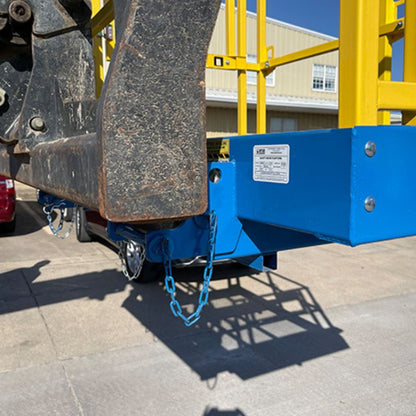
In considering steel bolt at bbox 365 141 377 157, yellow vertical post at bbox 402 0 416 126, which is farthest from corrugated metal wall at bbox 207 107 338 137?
steel bolt at bbox 365 141 377 157

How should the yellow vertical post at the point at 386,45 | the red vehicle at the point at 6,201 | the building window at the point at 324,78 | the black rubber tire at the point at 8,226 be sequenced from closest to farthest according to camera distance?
1. the yellow vertical post at the point at 386,45
2. the red vehicle at the point at 6,201
3. the black rubber tire at the point at 8,226
4. the building window at the point at 324,78

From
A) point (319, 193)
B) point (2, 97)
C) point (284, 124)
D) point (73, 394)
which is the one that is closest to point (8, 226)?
point (73, 394)

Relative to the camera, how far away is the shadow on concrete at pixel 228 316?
12.0 feet

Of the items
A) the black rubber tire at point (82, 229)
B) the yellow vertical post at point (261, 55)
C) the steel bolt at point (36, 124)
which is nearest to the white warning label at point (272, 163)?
the steel bolt at point (36, 124)

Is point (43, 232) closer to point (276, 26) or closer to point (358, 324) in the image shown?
point (358, 324)

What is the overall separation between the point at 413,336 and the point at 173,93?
3915 millimetres

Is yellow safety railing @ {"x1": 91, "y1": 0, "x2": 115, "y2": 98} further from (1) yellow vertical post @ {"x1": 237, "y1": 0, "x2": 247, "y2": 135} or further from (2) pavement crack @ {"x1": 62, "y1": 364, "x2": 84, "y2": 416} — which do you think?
(2) pavement crack @ {"x1": 62, "y1": 364, "x2": 84, "y2": 416}

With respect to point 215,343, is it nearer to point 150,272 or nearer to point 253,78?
point 150,272

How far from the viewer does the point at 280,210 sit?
1668mm

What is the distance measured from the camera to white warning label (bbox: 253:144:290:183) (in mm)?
1612

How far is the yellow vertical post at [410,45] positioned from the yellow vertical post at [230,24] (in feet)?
6.96

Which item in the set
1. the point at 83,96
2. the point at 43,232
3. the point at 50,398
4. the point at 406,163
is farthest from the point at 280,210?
the point at 43,232

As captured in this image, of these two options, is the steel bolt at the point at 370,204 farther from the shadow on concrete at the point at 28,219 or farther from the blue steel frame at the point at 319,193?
the shadow on concrete at the point at 28,219

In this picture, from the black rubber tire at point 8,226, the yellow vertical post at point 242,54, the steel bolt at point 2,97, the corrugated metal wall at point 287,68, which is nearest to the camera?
the steel bolt at point 2,97
